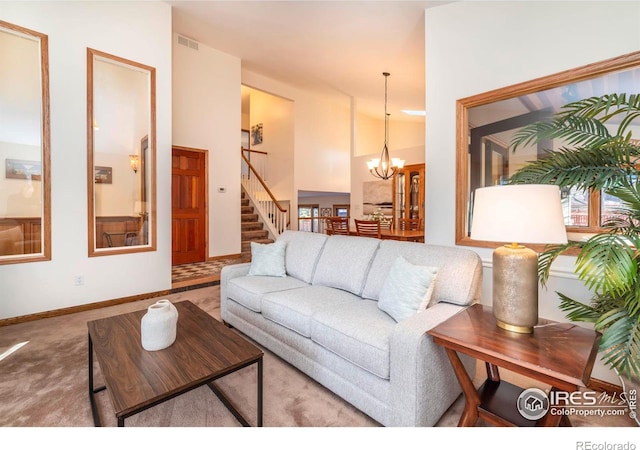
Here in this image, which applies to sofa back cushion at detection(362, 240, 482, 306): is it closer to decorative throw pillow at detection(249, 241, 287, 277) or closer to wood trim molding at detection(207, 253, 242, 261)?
decorative throw pillow at detection(249, 241, 287, 277)

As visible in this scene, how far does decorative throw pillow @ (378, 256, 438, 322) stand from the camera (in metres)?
1.78

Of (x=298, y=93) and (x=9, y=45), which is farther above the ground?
(x=298, y=93)

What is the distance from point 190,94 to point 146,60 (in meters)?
1.43

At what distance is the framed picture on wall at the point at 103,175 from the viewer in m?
3.45

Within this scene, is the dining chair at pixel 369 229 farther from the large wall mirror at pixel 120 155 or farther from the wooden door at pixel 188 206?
the large wall mirror at pixel 120 155

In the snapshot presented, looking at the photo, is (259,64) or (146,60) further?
(259,64)

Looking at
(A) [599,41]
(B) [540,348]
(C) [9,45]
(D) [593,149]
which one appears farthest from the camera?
(C) [9,45]

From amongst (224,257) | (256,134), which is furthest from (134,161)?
(256,134)

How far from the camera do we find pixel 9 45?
2949mm

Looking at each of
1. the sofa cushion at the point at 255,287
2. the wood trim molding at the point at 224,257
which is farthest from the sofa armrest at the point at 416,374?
the wood trim molding at the point at 224,257

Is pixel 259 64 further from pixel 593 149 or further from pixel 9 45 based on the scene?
pixel 593 149

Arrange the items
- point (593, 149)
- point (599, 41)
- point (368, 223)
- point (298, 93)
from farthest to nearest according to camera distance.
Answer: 1. point (298, 93)
2. point (368, 223)
3. point (599, 41)
4. point (593, 149)

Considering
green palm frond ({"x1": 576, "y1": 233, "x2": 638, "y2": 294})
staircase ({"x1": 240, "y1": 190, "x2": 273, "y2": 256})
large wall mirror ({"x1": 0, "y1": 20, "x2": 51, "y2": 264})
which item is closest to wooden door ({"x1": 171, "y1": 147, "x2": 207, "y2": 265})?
staircase ({"x1": 240, "y1": 190, "x2": 273, "y2": 256})
